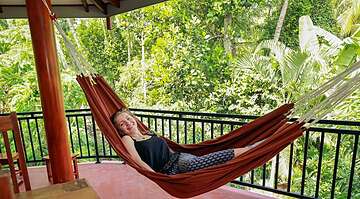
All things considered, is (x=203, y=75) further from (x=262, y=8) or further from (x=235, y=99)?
(x=262, y=8)

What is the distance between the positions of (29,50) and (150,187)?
573cm

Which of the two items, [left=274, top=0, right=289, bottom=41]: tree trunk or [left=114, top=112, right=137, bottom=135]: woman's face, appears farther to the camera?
[left=274, top=0, right=289, bottom=41]: tree trunk

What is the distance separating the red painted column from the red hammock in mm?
236

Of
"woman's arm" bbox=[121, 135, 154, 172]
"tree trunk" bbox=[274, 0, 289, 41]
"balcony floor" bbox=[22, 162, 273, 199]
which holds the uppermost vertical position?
"tree trunk" bbox=[274, 0, 289, 41]

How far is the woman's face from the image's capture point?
2119 mm

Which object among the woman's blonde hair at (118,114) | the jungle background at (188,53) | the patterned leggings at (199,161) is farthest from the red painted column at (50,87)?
the jungle background at (188,53)

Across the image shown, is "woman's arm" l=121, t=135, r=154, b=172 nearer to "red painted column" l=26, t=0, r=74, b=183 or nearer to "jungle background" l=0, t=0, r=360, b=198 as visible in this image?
"red painted column" l=26, t=0, r=74, b=183

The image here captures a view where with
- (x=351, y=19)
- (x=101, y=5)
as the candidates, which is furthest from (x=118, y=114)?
(x=351, y=19)

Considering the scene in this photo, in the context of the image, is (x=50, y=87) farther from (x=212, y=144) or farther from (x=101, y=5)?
(x=101, y=5)

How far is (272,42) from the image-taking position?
19.5ft

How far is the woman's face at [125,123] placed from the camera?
2.12 meters

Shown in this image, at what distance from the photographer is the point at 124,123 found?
2141mm

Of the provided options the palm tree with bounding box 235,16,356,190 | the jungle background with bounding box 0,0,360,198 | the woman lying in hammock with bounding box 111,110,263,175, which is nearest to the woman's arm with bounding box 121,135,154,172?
the woman lying in hammock with bounding box 111,110,263,175

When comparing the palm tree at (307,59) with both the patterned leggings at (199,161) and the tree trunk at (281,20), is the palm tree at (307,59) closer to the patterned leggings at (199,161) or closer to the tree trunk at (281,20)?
the tree trunk at (281,20)
